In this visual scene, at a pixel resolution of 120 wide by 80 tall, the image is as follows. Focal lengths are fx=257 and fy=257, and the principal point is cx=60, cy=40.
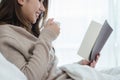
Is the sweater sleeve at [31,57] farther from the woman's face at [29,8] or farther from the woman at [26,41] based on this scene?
the woman's face at [29,8]

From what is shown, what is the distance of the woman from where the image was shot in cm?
93

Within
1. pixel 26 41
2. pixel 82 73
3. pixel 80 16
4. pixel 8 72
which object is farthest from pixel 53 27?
pixel 80 16

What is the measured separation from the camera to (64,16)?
2.11 meters

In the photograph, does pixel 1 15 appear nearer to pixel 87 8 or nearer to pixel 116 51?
pixel 87 8

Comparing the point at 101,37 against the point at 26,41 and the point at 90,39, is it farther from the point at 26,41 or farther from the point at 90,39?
the point at 26,41

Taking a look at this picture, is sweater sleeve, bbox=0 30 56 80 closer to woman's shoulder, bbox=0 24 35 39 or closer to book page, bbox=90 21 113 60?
woman's shoulder, bbox=0 24 35 39

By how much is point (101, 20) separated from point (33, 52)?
4.10ft

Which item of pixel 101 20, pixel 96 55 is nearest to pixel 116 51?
pixel 101 20

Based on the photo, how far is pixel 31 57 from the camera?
956 mm

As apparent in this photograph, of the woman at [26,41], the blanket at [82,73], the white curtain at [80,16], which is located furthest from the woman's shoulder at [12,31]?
the white curtain at [80,16]

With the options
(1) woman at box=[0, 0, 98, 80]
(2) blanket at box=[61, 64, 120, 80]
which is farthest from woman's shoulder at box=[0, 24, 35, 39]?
(2) blanket at box=[61, 64, 120, 80]

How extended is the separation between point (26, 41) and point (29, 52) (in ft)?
0.16

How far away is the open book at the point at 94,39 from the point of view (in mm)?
1118

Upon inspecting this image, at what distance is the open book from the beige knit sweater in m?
0.19
